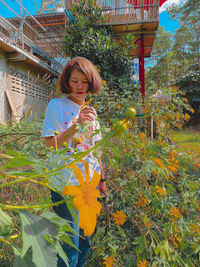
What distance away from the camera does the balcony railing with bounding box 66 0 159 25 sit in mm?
4609

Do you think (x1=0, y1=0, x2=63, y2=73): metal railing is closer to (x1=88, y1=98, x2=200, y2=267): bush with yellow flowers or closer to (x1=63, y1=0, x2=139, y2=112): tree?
(x1=63, y1=0, x2=139, y2=112): tree

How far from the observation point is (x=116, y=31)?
16.1 ft

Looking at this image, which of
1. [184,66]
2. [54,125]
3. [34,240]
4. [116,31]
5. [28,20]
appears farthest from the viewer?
[184,66]

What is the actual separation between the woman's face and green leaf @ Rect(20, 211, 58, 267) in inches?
32.1

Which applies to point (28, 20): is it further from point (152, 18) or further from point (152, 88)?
point (152, 88)

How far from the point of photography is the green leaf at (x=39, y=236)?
0.27 metres

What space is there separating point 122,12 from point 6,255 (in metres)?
5.04

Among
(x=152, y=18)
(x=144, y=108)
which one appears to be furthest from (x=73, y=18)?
(x=144, y=108)

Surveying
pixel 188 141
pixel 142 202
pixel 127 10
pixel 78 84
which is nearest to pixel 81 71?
pixel 78 84

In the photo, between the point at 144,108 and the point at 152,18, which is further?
the point at 152,18

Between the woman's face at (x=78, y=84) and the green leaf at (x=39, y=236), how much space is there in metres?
0.81

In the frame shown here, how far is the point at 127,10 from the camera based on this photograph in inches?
189

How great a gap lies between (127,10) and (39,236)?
5413mm

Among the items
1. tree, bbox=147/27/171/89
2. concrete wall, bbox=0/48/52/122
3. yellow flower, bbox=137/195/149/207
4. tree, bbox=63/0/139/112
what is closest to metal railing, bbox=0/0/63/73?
concrete wall, bbox=0/48/52/122
